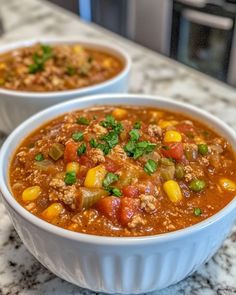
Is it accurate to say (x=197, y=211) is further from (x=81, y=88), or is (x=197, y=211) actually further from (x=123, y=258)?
(x=81, y=88)

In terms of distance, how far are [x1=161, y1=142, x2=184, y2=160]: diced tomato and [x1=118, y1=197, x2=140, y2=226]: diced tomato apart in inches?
6.8

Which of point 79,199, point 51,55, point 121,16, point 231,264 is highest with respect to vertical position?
point 79,199

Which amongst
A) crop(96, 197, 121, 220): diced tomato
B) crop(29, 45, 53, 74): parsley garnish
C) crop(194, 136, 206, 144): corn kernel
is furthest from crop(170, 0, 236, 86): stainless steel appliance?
crop(96, 197, 121, 220): diced tomato

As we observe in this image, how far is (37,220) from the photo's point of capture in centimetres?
94

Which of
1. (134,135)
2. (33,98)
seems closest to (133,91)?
(33,98)

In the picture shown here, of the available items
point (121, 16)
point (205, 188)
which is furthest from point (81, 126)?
point (121, 16)

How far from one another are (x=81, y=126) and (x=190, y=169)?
0.32 metres

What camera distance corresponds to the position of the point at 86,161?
1098 millimetres

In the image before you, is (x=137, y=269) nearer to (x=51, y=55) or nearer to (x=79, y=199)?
(x=79, y=199)

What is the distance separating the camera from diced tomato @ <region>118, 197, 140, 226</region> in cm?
97

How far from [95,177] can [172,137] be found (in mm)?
246

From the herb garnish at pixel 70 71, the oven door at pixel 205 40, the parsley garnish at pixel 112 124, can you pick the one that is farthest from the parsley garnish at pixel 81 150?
the oven door at pixel 205 40

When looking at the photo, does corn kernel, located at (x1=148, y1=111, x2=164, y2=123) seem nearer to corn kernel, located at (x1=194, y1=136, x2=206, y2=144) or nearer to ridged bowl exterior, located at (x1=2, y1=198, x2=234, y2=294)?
corn kernel, located at (x1=194, y1=136, x2=206, y2=144)

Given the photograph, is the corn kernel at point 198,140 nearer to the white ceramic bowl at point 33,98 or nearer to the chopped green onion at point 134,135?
the chopped green onion at point 134,135
